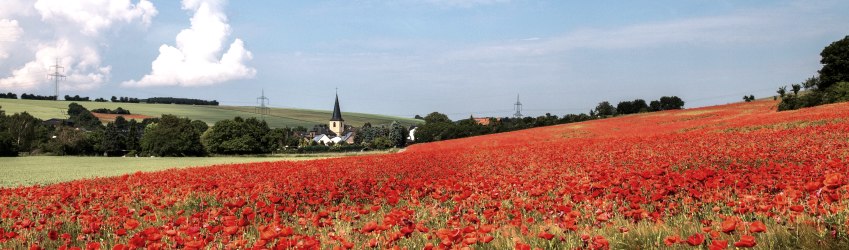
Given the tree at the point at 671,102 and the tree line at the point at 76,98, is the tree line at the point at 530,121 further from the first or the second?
the tree line at the point at 76,98

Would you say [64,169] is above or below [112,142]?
above

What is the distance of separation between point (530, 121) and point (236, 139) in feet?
154

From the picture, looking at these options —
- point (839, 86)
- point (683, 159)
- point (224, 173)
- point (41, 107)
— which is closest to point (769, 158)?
point (683, 159)

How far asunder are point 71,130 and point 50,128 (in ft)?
72.4

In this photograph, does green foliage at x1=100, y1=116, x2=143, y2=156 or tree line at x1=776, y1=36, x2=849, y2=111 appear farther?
green foliage at x1=100, y1=116, x2=143, y2=156

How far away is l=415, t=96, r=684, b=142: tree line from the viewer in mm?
76938

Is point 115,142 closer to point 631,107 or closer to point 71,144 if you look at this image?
point 71,144

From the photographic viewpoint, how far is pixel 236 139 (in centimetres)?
8819

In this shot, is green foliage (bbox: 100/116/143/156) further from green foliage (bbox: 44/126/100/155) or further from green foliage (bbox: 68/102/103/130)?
green foliage (bbox: 68/102/103/130)

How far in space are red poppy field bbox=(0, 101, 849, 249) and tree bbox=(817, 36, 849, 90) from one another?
169 feet

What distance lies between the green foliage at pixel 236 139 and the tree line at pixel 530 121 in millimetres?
28015

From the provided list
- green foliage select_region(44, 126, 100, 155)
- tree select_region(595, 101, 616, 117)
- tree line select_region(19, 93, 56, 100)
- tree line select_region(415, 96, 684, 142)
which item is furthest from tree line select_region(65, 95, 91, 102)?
tree select_region(595, 101, 616, 117)

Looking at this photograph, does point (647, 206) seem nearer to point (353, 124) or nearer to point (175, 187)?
point (175, 187)

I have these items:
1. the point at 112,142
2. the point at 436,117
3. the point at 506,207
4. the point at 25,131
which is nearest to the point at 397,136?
the point at 436,117
